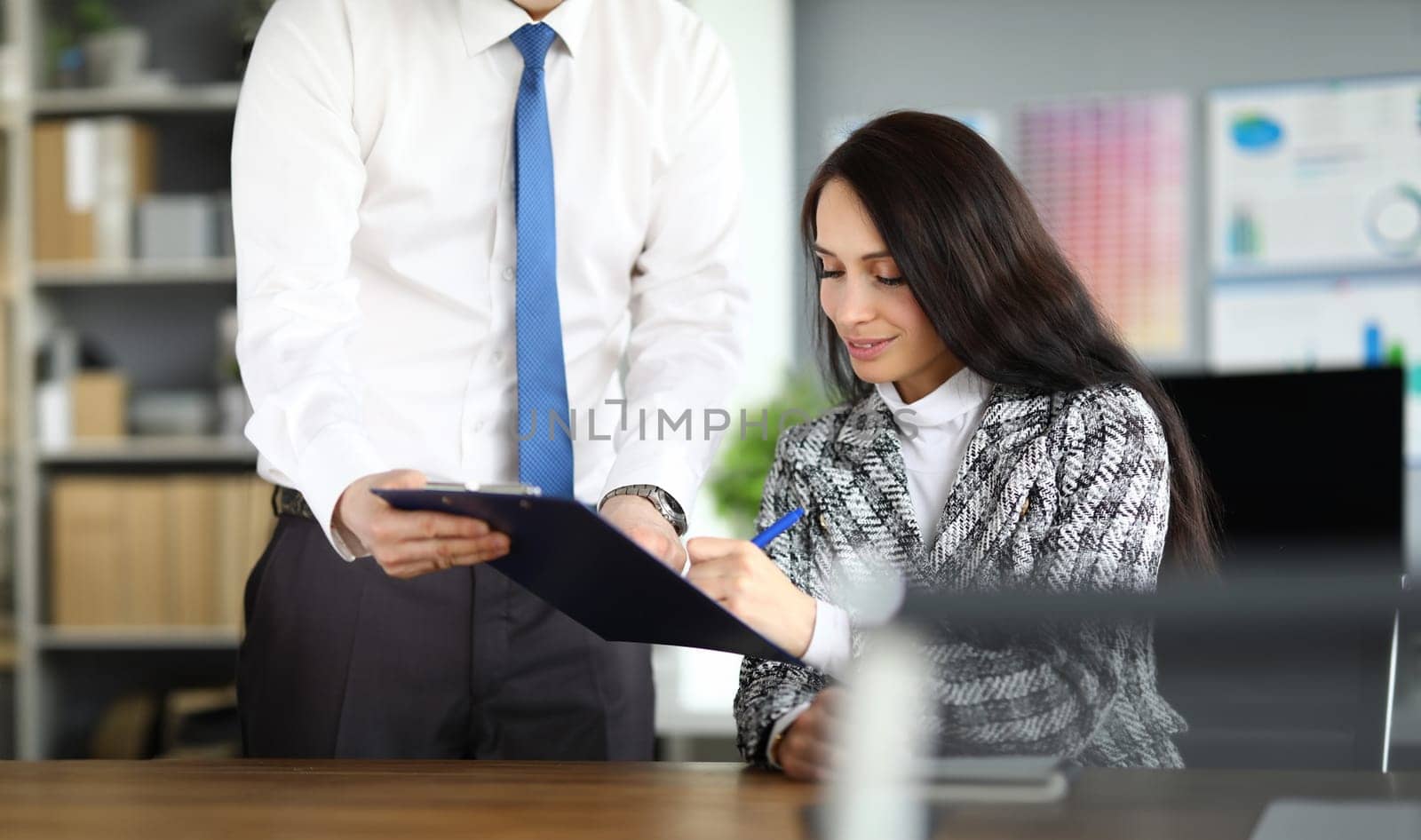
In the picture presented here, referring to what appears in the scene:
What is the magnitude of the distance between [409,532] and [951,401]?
678mm

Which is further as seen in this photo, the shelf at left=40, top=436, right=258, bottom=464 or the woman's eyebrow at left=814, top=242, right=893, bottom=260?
the shelf at left=40, top=436, right=258, bottom=464

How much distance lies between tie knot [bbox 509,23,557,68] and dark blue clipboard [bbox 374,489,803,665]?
26.3 inches

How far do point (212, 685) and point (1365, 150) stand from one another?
3.40m

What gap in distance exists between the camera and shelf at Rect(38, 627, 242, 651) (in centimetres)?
337

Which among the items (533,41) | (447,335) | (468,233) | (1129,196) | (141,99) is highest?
(141,99)

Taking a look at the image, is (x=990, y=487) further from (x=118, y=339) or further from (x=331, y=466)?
(x=118, y=339)

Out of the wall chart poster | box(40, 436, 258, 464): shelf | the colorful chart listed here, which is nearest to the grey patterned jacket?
box(40, 436, 258, 464): shelf

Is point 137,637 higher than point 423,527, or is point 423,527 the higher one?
point 423,527

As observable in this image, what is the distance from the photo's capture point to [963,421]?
156 cm

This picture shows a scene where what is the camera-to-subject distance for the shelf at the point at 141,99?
11.0ft

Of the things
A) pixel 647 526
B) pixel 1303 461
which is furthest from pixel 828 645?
pixel 1303 461

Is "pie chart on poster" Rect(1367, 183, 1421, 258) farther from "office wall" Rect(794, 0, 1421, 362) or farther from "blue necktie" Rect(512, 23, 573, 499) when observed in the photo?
"blue necktie" Rect(512, 23, 573, 499)

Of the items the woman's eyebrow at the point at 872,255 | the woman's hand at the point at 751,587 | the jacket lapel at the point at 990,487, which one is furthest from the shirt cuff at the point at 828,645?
the woman's eyebrow at the point at 872,255

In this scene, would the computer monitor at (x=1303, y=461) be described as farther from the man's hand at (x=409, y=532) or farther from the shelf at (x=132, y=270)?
the shelf at (x=132, y=270)
